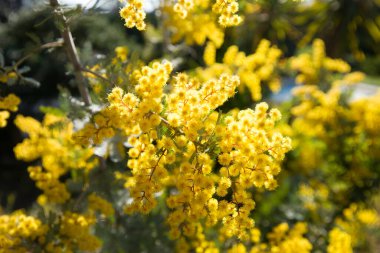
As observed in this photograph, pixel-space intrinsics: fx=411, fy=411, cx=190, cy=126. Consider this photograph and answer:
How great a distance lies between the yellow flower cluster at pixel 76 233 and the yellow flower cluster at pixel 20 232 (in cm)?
12

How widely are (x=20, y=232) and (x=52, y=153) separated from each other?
855 millimetres

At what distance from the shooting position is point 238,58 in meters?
3.34

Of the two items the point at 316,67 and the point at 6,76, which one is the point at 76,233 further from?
the point at 316,67

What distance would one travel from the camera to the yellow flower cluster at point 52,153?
262 cm

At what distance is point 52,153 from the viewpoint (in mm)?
3035

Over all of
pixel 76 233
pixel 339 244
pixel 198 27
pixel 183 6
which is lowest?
pixel 339 244

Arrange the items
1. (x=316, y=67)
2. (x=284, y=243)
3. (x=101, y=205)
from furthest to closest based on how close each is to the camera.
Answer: (x=316, y=67) → (x=284, y=243) → (x=101, y=205)

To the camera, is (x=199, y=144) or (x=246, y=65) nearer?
(x=199, y=144)

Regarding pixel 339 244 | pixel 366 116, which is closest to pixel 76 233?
pixel 339 244

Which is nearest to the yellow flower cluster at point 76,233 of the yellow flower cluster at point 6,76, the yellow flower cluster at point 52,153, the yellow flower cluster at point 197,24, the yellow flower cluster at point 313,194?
the yellow flower cluster at point 52,153

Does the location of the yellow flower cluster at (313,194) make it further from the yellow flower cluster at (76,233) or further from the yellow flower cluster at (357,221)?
the yellow flower cluster at (76,233)

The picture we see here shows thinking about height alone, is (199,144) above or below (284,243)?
above

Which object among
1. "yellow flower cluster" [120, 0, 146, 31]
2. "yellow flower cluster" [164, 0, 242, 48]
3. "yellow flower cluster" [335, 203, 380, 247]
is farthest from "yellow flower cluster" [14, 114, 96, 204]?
"yellow flower cluster" [335, 203, 380, 247]

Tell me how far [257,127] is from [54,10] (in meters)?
1.11
